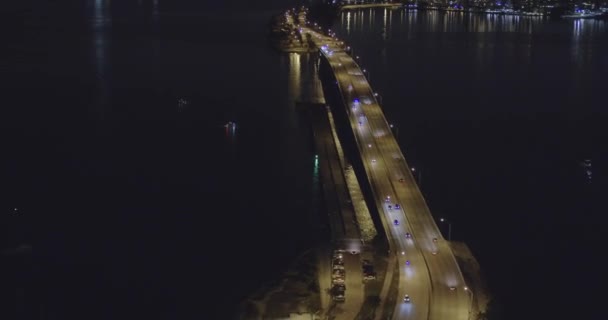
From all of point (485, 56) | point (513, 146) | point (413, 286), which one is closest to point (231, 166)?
point (513, 146)

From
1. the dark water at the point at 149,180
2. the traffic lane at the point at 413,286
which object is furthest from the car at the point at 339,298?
the dark water at the point at 149,180

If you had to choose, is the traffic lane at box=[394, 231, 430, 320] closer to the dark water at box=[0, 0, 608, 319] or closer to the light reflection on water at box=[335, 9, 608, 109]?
the dark water at box=[0, 0, 608, 319]

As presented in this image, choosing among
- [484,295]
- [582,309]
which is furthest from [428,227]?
[582,309]

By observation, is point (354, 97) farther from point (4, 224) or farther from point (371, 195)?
point (4, 224)

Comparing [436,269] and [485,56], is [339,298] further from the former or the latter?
[485,56]

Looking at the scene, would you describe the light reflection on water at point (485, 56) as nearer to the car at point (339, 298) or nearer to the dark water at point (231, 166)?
the dark water at point (231, 166)

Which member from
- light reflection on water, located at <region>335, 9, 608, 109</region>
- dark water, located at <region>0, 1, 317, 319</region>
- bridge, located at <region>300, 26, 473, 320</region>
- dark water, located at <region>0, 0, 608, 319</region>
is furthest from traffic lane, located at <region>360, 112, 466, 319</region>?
light reflection on water, located at <region>335, 9, 608, 109</region>
